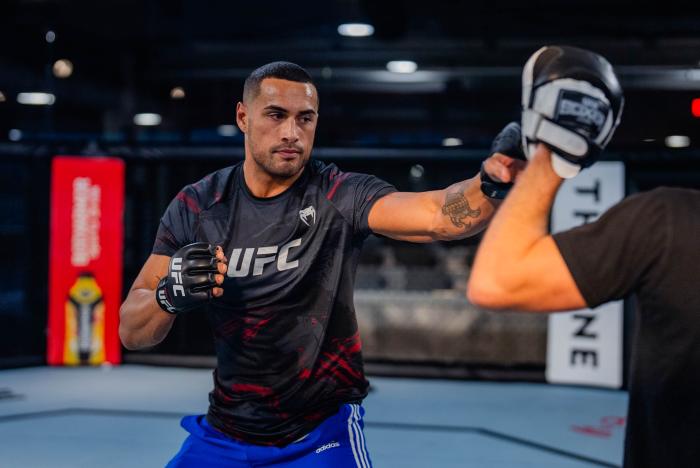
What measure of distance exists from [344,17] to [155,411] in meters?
7.50

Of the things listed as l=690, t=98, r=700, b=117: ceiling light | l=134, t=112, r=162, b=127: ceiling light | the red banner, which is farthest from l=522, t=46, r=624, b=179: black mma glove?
l=134, t=112, r=162, b=127: ceiling light

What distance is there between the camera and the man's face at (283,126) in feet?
7.89

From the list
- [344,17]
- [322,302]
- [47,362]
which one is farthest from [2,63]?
[322,302]

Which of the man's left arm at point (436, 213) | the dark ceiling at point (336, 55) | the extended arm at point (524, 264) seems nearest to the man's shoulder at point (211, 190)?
the man's left arm at point (436, 213)

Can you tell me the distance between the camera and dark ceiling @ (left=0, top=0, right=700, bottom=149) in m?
10.3

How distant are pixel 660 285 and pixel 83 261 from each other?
234 inches

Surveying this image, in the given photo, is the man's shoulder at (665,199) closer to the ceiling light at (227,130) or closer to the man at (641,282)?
the man at (641,282)

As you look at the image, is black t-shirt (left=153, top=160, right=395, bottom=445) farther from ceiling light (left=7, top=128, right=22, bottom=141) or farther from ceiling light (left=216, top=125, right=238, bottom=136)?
ceiling light (left=216, top=125, right=238, bottom=136)

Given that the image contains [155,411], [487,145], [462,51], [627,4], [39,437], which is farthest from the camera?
[462,51]

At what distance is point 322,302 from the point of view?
2.31 metres

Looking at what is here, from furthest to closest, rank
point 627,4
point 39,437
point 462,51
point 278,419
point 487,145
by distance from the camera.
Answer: point 462,51
point 627,4
point 487,145
point 39,437
point 278,419

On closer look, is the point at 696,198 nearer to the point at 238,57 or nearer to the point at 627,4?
the point at 627,4

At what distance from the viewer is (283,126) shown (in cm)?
242

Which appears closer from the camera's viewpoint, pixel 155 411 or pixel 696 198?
pixel 696 198
